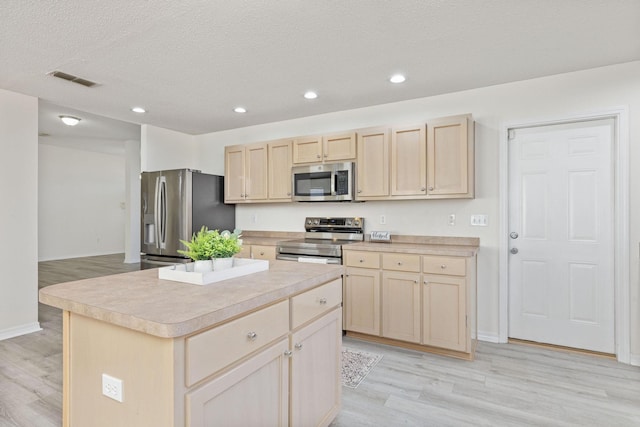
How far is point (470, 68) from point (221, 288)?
2651 millimetres

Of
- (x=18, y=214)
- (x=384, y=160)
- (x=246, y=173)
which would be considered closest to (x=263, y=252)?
(x=246, y=173)

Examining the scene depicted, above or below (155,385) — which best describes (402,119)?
above

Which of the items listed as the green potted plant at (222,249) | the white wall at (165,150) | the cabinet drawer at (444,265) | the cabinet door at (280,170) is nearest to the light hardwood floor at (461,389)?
the cabinet drawer at (444,265)

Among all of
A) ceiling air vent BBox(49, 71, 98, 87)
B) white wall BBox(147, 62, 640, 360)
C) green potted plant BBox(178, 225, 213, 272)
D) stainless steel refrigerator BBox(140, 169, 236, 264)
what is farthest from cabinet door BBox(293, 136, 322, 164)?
green potted plant BBox(178, 225, 213, 272)

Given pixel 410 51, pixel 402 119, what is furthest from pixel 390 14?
pixel 402 119

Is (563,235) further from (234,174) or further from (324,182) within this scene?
(234,174)

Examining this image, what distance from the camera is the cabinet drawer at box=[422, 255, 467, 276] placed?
2857mm

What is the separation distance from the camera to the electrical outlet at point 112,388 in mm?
1176

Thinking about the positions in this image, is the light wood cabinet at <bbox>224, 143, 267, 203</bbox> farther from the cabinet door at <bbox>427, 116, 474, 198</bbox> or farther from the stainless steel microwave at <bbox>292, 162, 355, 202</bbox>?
the cabinet door at <bbox>427, 116, 474, 198</bbox>

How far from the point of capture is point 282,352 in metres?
1.50

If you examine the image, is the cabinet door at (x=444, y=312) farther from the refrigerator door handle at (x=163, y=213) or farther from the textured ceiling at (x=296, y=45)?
the refrigerator door handle at (x=163, y=213)

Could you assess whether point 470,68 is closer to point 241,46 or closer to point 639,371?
point 241,46

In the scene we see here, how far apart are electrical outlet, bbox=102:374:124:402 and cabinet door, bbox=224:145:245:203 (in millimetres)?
3346

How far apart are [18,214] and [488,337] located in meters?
4.86
